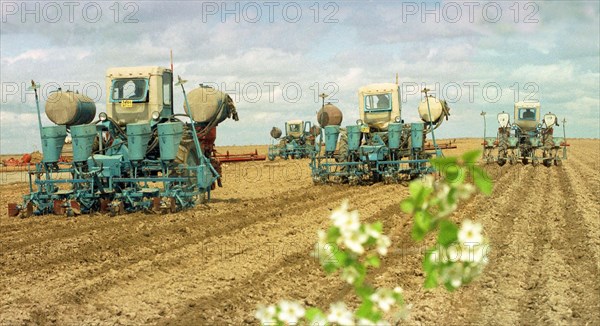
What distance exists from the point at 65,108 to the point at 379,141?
8016 millimetres

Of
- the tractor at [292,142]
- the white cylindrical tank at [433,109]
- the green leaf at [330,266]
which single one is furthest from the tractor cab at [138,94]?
the tractor at [292,142]

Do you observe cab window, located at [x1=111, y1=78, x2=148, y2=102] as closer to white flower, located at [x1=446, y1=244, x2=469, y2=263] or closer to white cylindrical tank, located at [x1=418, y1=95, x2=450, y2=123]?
white cylindrical tank, located at [x1=418, y1=95, x2=450, y2=123]

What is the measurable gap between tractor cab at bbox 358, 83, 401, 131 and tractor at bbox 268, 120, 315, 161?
1939 cm

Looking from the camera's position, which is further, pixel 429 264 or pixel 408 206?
pixel 429 264

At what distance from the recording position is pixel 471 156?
235 cm

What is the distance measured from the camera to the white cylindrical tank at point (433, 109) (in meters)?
20.1

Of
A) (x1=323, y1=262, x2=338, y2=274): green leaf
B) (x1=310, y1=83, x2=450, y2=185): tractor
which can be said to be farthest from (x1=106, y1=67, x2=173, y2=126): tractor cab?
(x1=323, y1=262, x2=338, y2=274): green leaf

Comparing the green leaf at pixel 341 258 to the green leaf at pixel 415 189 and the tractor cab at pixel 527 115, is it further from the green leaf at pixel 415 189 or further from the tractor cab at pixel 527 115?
the tractor cab at pixel 527 115

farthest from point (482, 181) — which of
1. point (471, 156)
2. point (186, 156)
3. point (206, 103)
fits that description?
point (206, 103)

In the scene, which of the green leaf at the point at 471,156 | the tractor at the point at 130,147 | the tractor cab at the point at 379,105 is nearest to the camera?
the green leaf at the point at 471,156

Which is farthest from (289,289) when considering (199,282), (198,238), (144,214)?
(144,214)

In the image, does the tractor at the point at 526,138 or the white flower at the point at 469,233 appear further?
the tractor at the point at 526,138

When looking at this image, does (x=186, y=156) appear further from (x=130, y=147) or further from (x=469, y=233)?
(x=469, y=233)

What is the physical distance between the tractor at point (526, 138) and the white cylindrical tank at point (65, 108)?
633 inches
